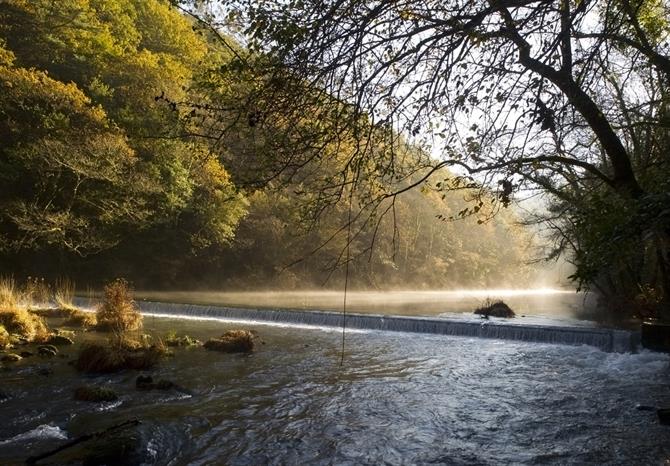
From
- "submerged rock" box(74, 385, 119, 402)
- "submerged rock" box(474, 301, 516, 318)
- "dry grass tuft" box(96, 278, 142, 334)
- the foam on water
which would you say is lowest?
the foam on water

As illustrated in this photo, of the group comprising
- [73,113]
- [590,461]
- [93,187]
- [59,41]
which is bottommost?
[590,461]

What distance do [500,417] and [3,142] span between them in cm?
1939

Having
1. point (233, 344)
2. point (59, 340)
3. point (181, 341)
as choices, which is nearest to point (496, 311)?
point (233, 344)

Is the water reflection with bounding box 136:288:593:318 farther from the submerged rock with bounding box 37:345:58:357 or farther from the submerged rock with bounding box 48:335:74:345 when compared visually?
the submerged rock with bounding box 37:345:58:357

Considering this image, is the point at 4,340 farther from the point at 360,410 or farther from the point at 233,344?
the point at 360,410

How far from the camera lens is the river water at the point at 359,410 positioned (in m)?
5.00

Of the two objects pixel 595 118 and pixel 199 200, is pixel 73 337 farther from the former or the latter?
pixel 199 200

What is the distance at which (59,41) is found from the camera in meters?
20.2

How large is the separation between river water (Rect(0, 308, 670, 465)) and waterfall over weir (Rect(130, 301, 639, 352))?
1012 mm

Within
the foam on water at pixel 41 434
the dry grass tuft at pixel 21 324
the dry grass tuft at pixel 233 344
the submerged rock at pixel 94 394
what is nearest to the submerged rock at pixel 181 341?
the dry grass tuft at pixel 233 344

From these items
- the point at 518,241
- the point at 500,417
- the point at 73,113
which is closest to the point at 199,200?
the point at 73,113

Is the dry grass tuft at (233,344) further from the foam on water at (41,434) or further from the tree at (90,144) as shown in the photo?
the tree at (90,144)

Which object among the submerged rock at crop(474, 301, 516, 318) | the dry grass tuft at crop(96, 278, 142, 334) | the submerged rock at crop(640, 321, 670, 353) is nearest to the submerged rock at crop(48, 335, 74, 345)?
the dry grass tuft at crop(96, 278, 142, 334)

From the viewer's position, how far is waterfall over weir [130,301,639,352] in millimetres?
11202
